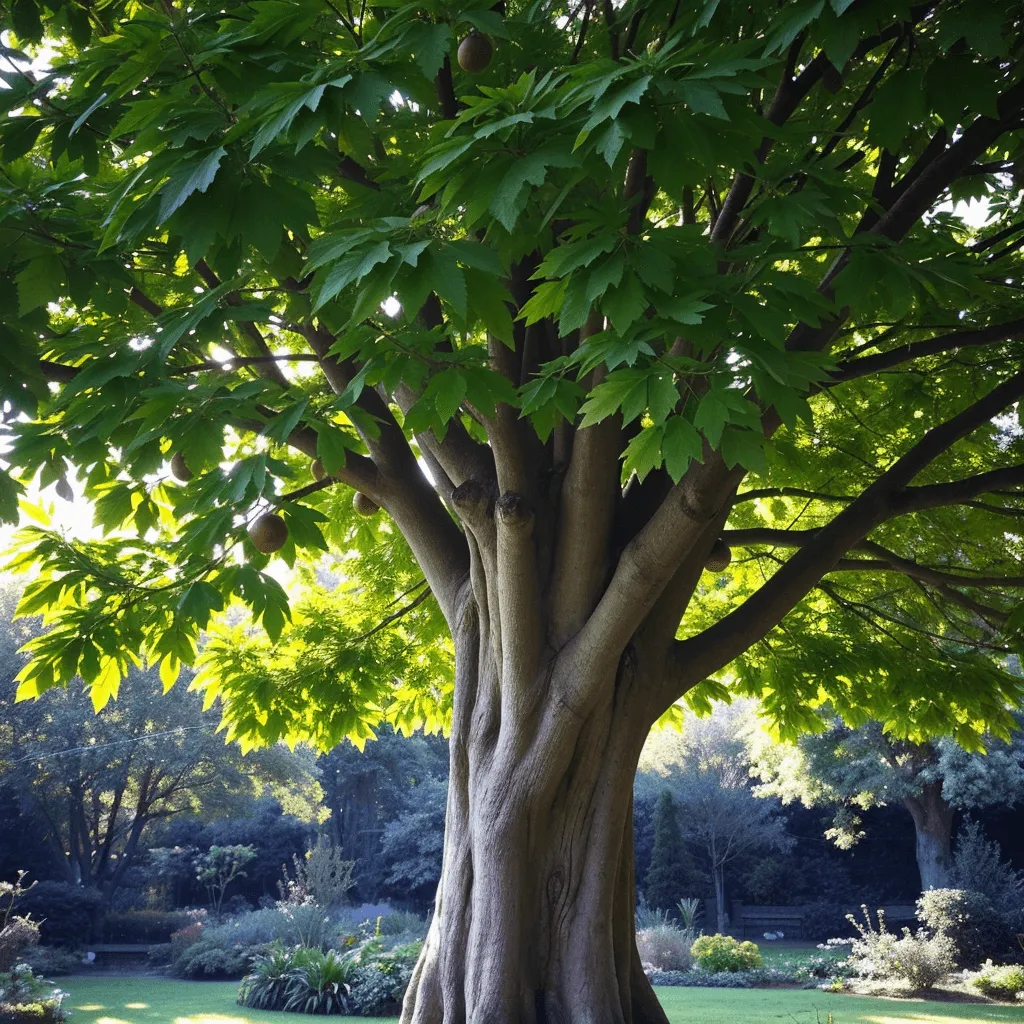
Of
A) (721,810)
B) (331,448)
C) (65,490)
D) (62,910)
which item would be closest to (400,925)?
Result: (62,910)

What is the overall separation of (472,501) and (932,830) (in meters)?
21.5

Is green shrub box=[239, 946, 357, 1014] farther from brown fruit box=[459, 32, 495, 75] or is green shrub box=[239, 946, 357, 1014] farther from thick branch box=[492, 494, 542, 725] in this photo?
brown fruit box=[459, 32, 495, 75]

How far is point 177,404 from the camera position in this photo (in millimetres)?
3123

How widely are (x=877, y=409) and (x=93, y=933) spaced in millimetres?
21769

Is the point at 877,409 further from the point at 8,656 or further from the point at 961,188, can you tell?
the point at 8,656

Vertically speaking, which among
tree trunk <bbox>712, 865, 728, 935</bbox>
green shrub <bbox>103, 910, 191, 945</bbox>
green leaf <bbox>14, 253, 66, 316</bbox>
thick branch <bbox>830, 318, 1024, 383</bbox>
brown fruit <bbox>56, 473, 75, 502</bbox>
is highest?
thick branch <bbox>830, 318, 1024, 383</bbox>

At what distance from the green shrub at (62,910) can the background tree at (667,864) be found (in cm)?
1294

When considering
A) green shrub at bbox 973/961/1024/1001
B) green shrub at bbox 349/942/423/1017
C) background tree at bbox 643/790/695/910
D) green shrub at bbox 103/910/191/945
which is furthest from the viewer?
background tree at bbox 643/790/695/910

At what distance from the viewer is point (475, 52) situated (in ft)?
10.3

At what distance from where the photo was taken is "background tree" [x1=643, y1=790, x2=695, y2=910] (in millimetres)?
23578

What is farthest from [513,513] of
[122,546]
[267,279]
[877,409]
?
[877,409]

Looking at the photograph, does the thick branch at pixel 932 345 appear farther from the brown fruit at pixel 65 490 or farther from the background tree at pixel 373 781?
the background tree at pixel 373 781

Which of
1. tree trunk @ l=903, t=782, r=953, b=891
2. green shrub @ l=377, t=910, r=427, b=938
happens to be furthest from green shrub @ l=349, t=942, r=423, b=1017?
tree trunk @ l=903, t=782, r=953, b=891

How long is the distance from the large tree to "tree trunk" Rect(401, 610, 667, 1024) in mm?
19
